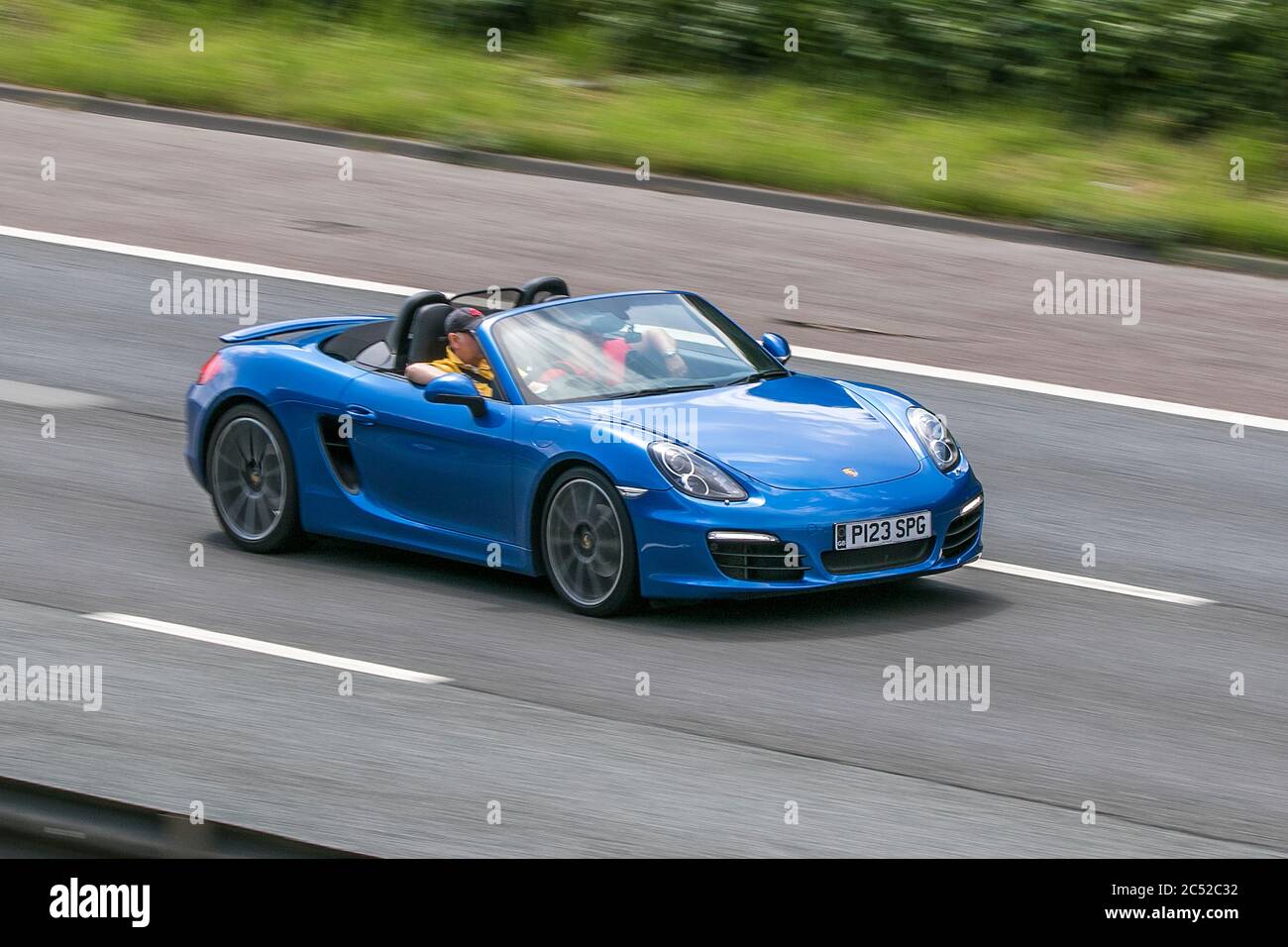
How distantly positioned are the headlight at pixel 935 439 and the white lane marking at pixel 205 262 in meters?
6.16

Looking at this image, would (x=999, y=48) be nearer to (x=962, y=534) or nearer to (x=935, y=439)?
(x=935, y=439)

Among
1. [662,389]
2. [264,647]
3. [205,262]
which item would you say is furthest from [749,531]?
[205,262]

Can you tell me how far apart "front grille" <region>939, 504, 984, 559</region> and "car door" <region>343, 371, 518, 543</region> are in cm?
187

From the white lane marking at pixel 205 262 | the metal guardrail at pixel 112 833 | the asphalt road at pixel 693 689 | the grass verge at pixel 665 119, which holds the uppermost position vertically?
the grass verge at pixel 665 119

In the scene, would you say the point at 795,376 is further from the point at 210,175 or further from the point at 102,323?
the point at 210,175

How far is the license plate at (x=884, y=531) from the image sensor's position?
27.1 feet

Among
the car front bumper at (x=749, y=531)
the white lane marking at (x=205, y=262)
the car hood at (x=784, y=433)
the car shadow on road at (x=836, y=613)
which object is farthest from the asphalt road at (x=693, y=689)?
the white lane marking at (x=205, y=262)

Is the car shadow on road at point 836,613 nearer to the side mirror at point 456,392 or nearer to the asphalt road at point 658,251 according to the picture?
the side mirror at point 456,392

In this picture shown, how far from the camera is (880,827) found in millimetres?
6465

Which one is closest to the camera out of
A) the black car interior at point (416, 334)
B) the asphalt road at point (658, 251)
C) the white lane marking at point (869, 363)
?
the black car interior at point (416, 334)

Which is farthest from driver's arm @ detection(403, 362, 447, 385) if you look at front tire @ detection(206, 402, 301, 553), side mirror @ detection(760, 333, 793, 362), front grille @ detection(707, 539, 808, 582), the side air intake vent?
front grille @ detection(707, 539, 808, 582)

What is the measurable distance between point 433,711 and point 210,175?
34.7ft

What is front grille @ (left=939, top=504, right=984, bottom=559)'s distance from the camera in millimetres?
8609
